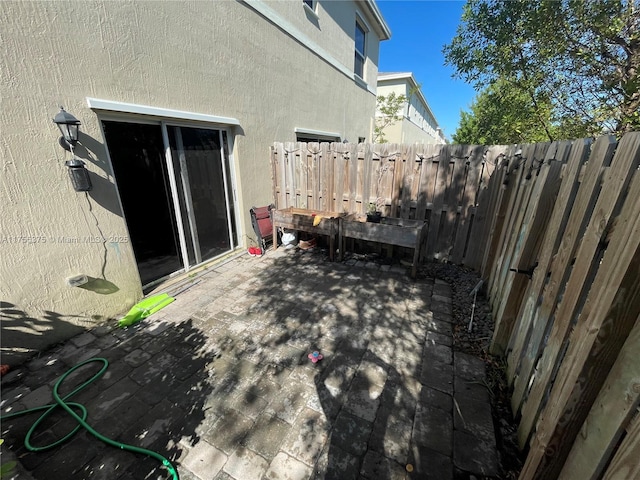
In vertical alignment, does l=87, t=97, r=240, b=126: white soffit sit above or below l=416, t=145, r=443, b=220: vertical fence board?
above

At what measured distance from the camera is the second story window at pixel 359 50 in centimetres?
953

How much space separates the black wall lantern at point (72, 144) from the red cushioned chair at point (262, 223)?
293 centimetres

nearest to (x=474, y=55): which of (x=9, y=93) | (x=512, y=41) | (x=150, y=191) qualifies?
(x=512, y=41)

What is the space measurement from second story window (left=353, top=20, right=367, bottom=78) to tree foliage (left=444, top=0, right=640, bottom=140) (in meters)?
4.14

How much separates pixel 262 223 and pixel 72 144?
3.31m

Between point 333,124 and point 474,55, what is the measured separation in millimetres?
4106

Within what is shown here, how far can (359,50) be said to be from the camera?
9.84 metres

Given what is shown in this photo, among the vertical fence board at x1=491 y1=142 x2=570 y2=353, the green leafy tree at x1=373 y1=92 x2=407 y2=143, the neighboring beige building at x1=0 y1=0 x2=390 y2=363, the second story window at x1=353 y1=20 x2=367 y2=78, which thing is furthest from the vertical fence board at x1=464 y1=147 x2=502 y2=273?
the green leafy tree at x1=373 y1=92 x2=407 y2=143

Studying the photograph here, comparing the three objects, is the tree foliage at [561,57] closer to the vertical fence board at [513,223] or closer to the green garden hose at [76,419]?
the vertical fence board at [513,223]

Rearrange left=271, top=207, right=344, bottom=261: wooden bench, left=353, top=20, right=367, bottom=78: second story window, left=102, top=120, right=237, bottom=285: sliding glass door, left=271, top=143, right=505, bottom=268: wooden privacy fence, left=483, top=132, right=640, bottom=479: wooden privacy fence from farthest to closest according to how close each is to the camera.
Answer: left=353, top=20, right=367, bottom=78: second story window < left=271, top=207, right=344, bottom=261: wooden bench < left=271, top=143, right=505, bottom=268: wooden privacy fence < left=102, top=120, right=237, bottom=285: sliding glass door < left=483, top=132, right=640, bottom=479: wooden privacy fence

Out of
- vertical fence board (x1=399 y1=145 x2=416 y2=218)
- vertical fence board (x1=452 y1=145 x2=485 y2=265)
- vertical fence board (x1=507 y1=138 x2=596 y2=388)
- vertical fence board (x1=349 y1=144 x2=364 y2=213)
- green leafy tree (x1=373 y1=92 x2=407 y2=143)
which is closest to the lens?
vertical fence board (x1=507 y1=138 x2=596 y2=388)

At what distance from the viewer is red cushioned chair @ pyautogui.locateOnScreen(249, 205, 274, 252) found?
5586 mm

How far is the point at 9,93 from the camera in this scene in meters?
2.37

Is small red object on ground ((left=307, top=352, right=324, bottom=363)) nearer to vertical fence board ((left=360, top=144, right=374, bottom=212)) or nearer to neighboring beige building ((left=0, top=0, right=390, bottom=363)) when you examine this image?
neighboring beige building ((left=0, top=0, right=390, bottom=363))
